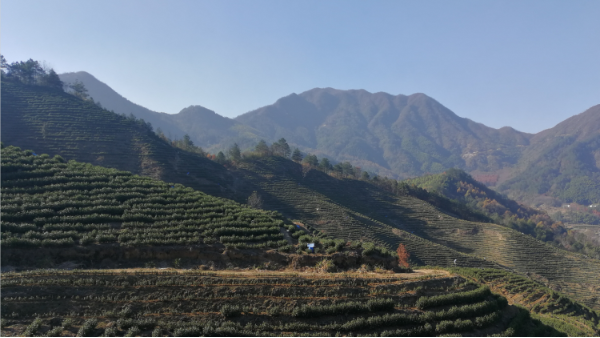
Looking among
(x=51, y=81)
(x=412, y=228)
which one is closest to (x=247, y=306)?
(x=412, y=228)

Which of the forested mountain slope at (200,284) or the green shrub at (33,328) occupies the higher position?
the forested mountain slope at (200,284)

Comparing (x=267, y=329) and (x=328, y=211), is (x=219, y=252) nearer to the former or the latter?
(x=267, y=329)

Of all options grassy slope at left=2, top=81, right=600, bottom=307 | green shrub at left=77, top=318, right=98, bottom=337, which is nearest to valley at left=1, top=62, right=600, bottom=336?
green shrub at left=77, top=318, right=98, bottom=337

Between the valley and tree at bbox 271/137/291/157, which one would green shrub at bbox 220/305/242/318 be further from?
tree at bbox 271/137/291/157

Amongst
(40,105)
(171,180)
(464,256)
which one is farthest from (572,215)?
(40,105)

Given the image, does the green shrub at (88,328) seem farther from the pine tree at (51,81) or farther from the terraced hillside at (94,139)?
the pine tree at (51,81)

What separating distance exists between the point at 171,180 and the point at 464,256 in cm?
5043

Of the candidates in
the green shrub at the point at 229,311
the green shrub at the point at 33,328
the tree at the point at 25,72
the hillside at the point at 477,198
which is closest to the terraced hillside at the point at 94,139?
the tree at the point at 25,72

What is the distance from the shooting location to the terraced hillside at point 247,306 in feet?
41.4

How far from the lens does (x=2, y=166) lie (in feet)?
91.2

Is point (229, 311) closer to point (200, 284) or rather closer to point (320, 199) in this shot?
point (200, 284)

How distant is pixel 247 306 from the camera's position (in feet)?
45.5

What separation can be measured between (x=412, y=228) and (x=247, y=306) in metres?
52.4

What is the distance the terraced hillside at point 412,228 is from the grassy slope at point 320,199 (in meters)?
0.17
